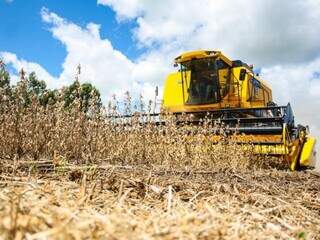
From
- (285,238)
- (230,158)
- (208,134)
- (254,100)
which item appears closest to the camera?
(285,238)

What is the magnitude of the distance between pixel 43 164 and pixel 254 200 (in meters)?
1.40

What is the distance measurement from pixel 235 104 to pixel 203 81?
1.25 metres

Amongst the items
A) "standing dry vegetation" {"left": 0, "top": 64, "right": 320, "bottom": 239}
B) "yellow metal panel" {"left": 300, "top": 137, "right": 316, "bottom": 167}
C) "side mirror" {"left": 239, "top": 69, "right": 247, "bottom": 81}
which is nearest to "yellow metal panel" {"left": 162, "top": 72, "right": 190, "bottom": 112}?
"side mirror" {"left": 239, "top": 69, "right": 247, "bottom": 81}

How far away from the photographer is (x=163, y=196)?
2506mm

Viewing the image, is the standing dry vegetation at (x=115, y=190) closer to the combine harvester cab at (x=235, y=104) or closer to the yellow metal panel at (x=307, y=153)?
the combine harvester cab at (x=235, y=104)

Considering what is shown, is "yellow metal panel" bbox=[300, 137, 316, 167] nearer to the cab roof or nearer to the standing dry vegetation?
the standing dry vegetation

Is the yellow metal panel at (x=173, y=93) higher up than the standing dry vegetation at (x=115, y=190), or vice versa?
the yellow metal panel at (x=173, y=93)

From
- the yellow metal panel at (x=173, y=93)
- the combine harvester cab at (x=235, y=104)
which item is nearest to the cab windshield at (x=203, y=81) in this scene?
the combine harvester cab at (x=235, y=104)

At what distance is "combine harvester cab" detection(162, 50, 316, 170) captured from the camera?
33.5 ft

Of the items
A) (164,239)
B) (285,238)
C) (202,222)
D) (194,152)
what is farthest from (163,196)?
(194,152)

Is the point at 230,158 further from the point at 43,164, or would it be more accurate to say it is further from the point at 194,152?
the point at 43,164

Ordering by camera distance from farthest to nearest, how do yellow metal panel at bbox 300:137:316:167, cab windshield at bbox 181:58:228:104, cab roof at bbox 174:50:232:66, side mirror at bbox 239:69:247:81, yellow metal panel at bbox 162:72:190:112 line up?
1. yellow metal panel at bbox 162:72:190:112
2. cab windshield at bbox 181:58:228:104
3. cab roof at bbox 174:50:232:66
4. side mirror at bbox 239:69:247:81
5. yellow metal panel at bbox 300:137:316:167

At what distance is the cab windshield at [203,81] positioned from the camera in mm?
13828

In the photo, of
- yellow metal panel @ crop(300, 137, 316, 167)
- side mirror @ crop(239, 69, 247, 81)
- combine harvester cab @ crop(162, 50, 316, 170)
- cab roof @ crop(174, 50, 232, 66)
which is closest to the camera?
combine harvester cab @ crop(162, 50, 316, 170)
